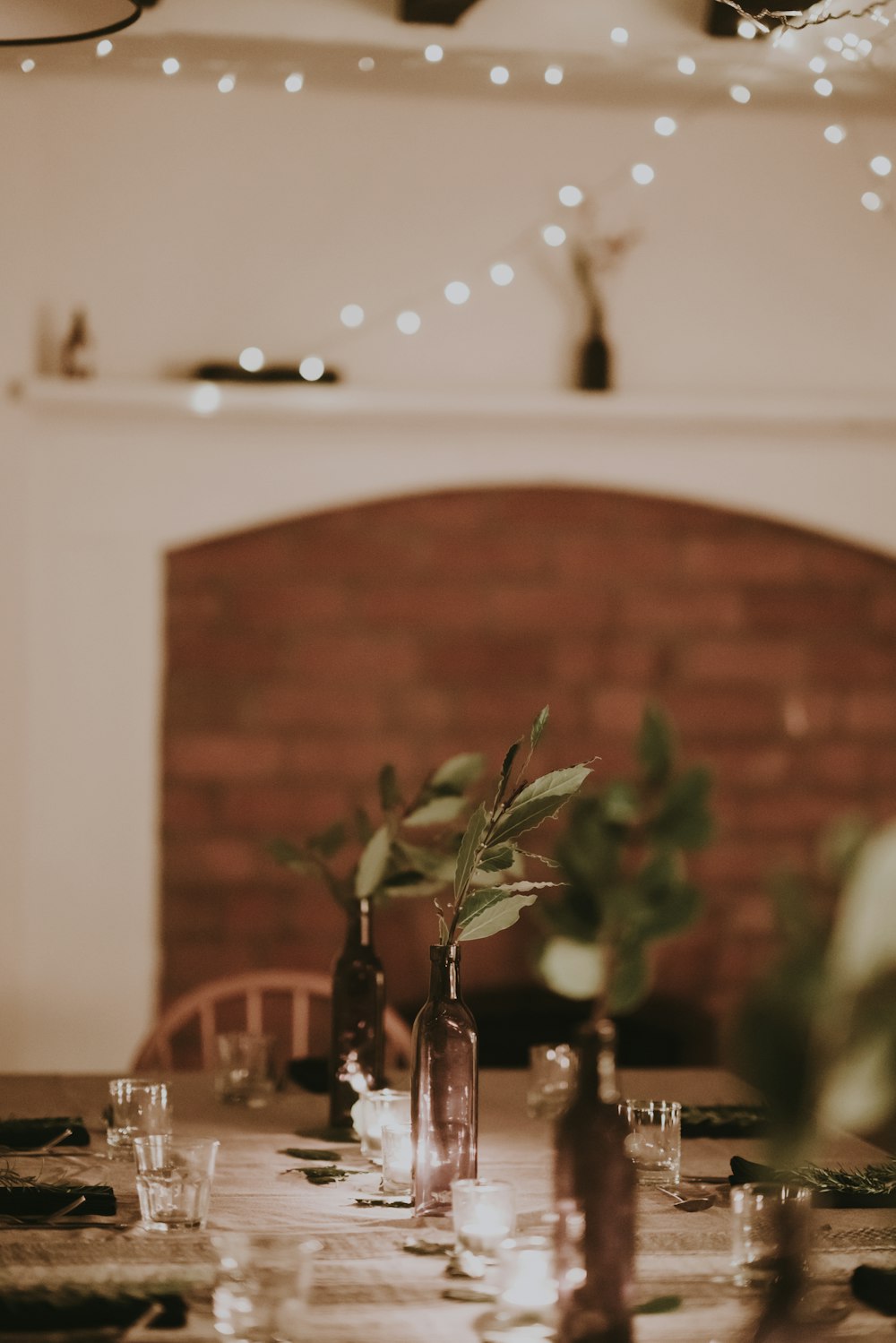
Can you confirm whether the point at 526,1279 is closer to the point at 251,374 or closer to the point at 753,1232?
the point at 753,1232

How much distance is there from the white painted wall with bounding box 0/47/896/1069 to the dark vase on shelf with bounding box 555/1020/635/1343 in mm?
2192

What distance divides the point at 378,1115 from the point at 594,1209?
0.58 metres

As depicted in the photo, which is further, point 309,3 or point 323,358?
point 323,358

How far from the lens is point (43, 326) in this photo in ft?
10.2

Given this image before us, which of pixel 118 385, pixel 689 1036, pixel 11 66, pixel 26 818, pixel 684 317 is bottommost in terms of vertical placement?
pixel 689 1036

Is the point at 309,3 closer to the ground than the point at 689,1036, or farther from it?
farther from it

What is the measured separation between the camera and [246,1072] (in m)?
1.93

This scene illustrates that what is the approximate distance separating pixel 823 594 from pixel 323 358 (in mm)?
1237

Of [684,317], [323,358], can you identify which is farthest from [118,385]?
[684,317]

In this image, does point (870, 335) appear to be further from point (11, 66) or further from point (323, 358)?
point (11, 66)

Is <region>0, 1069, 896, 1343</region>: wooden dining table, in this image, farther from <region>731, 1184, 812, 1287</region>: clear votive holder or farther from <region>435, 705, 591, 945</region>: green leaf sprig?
<region>435, 705, 591, 945</region>: green leaf sprig

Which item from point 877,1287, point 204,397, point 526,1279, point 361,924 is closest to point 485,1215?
point 526,1279

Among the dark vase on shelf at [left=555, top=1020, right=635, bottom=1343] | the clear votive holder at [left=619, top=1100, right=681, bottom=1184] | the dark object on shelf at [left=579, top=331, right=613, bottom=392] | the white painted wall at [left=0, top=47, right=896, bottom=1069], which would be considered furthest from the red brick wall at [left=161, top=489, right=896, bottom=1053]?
the dark vase on shelf at [left=555, top=1020, right=635, bottom=1343]

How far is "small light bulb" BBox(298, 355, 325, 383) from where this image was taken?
3.14 m
